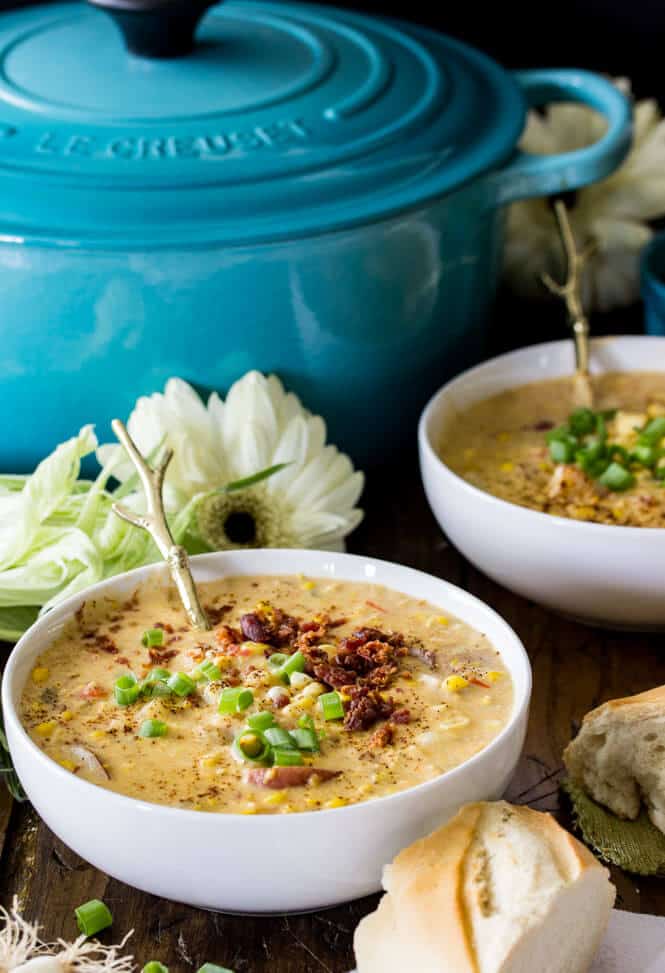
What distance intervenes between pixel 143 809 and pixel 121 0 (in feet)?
4.22

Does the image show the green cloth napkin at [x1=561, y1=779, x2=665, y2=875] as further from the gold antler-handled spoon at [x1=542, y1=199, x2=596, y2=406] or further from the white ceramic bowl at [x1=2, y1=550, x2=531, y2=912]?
the gold antler-handled spoon at [x1=542, y1=199, x2=596, y2=406]

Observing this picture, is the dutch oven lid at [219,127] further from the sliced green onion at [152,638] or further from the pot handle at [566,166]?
the sliced green onion at [152,638]

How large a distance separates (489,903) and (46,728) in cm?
52

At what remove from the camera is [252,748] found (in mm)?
1441

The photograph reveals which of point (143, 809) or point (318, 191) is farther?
point (318, 191)

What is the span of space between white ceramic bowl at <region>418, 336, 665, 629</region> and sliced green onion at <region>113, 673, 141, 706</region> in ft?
1.87

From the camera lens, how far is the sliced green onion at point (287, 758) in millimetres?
1416

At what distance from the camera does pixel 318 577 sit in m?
1.77

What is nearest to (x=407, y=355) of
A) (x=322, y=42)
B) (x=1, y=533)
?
(x=322, y=42)

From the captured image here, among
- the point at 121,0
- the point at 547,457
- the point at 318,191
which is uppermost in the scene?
the point at 121,0

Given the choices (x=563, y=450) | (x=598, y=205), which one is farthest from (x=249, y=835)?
(x=598, y=205)

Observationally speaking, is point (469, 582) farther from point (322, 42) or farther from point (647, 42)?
point (647, 42)

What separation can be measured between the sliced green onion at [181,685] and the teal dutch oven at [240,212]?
653mm

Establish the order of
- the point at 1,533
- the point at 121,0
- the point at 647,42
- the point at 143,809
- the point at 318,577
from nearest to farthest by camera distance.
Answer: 1. the point at 143,809
2. the point at 318,577
3. the point at 1,533
4. the point at 121,0
5. the point at 647,42
